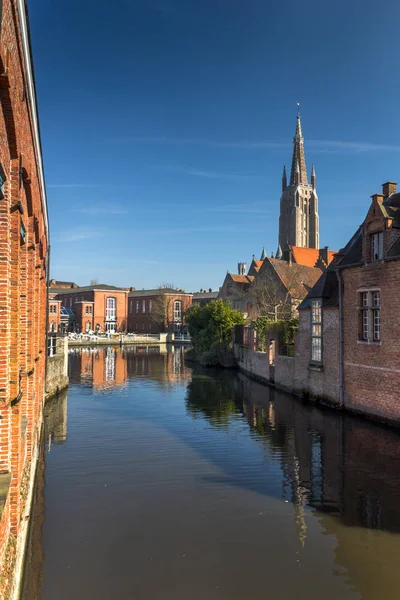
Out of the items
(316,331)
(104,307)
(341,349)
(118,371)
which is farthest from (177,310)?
(341,349)

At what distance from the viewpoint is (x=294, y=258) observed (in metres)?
56.9

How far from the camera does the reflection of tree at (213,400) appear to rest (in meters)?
18.2

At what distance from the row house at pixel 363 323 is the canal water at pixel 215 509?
1340 millimetres

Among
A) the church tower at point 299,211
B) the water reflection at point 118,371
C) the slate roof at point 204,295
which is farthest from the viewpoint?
the slate roof at point 204,295

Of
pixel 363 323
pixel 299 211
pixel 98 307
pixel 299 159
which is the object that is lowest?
pixel 363 323

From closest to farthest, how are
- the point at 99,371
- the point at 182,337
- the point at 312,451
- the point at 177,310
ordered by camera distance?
the point at 312,451
the point at 99,371
the point at 182,337
the point at 177,310

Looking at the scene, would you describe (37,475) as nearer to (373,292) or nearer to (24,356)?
(24,356)

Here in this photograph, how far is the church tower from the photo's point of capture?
90688 mm

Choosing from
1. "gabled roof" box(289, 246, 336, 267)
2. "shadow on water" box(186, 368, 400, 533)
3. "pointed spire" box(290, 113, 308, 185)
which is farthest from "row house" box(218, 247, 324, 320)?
"pointed spire" box(290, 113, 308, 185)

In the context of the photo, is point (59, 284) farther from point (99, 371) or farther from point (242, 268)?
point (99, 371)

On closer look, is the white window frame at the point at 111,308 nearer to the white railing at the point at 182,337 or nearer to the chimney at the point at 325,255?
the white railing at the point at 182,337

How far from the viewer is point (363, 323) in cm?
1688

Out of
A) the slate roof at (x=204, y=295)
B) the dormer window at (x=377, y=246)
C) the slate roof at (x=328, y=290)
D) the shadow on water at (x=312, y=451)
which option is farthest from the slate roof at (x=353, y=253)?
the slate roof at (x=204, y=295)

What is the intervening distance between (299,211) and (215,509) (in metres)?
87.1
